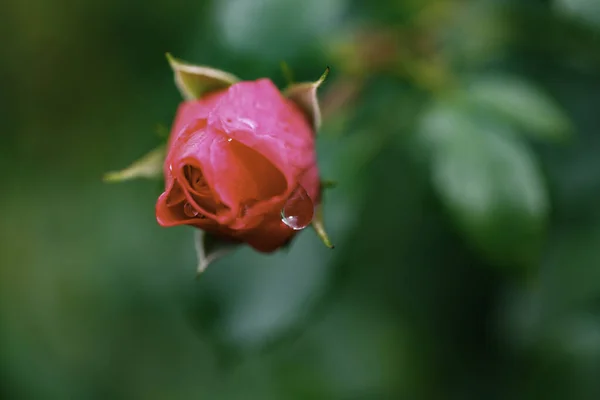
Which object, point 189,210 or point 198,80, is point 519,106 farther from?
point 189,210

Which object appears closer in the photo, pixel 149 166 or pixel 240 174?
pixel 240 174

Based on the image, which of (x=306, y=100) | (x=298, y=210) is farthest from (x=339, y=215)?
(x=298, y=210)

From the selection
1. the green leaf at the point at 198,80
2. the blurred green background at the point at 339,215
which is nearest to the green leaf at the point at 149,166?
the green leaf at the point at 198,80

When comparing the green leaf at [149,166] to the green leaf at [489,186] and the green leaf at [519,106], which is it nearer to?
the green leaf at [489,186]

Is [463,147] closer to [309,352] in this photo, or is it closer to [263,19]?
[263,19]

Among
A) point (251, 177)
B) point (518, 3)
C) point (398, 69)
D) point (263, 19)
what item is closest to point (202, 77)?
point (251, 177)

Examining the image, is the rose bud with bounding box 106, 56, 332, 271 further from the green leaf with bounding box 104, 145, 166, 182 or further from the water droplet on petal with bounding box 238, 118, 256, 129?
the green leaf with bounding box 104, 145, 166, 182
